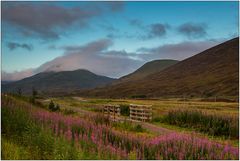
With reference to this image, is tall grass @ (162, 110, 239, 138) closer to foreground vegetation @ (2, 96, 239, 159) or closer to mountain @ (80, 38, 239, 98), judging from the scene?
foreground vegetation @ (2, 96, 239, 159)

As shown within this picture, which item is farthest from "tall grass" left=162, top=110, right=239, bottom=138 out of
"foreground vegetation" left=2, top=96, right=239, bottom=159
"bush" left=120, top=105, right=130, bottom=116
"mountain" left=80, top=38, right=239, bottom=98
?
"mountain" left=80, top=38, right=239, bottom=98

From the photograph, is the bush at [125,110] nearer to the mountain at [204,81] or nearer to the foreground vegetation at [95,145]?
the foreground vegetation at [95,145]

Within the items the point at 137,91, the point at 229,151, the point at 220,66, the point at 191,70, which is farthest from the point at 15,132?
the point at 191,70

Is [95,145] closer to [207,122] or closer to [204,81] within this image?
[207,122]

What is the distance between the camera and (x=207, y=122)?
2298 cm

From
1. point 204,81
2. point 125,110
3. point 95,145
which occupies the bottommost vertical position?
point 125,110

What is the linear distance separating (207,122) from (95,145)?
15.3 metres

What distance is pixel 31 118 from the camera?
43.4 feet

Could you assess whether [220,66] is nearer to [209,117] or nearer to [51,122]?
[209,117]

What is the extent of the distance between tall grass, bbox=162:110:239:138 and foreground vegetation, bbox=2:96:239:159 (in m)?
10.5

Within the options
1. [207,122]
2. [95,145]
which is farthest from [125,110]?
[95,145]

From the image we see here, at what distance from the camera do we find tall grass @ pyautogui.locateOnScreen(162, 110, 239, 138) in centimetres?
2069

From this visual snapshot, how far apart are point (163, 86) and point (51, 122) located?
532 feet

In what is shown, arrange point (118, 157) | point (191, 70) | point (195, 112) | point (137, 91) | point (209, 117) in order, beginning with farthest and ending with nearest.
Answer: point (191, 70), point (137, 91), point (195, 112), point (209, 117), point (118, 157)
